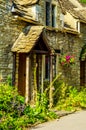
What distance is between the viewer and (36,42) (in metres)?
15.8

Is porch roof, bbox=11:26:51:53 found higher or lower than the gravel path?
higher

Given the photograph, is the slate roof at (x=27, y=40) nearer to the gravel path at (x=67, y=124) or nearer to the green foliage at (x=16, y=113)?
the green foliage at (x=16, y=113)

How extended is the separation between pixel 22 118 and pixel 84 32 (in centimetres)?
1201

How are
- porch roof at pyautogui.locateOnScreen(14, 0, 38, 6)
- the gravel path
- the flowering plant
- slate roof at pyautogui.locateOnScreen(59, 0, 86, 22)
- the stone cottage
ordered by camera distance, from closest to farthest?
the gravel path < the stone cottage < porch roof at pyautogui.locateOnScreen(14, 0, 38, 6) < the flowering plant < slate roof at pyautogui.locateOnScreen(59, 0, 86, 22)

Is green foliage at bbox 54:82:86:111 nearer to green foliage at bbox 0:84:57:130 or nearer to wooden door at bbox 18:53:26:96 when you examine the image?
wooden door at bbox 18:53:26:96

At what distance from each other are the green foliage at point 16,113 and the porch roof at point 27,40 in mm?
2468

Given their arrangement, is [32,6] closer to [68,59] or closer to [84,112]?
[68,59]

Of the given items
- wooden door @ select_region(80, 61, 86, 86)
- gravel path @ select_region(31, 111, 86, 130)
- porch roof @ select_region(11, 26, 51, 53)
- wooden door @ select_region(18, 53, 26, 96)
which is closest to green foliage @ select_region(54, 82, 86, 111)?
wooden door @ select_region(18, 53, 26, 96)

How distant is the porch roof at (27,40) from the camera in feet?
50.8

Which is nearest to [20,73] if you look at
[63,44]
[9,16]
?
[9,16]

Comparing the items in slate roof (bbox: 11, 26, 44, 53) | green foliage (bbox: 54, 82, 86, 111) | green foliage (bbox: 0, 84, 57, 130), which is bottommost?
green foliage (bbox: 54, 82, 86, 111)

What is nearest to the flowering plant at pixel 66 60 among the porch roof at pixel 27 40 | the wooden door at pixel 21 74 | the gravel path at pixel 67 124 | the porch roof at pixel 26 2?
the wooden door at pixel 21 74

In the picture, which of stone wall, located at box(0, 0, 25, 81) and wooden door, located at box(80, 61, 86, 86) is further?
wooden door, located at box(80, 61, 86, 86)

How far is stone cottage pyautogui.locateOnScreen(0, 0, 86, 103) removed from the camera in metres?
15.5
